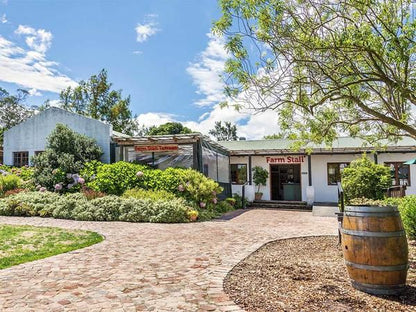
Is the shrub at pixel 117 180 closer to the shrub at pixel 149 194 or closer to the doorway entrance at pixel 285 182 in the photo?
the shrub at pixel 149 194

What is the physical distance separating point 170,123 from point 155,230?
101 ft

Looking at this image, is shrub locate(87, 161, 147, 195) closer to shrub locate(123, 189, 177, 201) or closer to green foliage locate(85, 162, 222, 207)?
green foliage locate(85, 162, 222, 207)

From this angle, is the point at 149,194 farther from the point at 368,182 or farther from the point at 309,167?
the point at 309,167

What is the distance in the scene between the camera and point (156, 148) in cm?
1518

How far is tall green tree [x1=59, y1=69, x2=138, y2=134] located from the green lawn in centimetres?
2091

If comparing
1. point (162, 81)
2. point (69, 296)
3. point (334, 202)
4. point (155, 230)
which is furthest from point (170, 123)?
point (69, 296)

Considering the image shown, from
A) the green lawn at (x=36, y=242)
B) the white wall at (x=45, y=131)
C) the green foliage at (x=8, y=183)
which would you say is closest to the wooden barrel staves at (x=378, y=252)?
the green lawn at (x=36, y=242)

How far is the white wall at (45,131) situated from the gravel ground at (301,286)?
40.1 feet

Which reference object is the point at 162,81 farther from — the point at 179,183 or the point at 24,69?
the point at 24,69

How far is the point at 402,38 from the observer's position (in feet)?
12.3

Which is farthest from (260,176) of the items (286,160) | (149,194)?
(149,194)

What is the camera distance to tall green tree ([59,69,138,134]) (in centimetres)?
2789

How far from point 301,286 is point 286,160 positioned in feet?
49.5

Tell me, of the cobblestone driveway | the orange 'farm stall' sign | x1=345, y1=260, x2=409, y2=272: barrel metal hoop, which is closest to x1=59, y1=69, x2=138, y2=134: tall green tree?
the orange 'farm stall' sign
